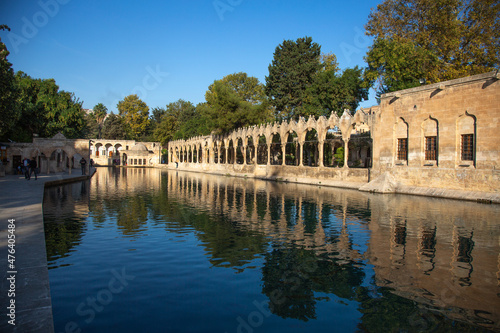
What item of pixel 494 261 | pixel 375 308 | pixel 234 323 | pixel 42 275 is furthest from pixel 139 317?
pixel 494 261

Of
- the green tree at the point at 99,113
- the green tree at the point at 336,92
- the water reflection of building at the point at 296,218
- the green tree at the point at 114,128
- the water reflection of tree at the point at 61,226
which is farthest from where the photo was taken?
the green tree at the point at 99,113

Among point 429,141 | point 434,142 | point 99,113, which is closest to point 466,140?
point 434,142

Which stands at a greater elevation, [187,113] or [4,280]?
[187,113]

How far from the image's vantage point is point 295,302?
17.2 ft

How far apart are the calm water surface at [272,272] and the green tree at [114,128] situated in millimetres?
81996

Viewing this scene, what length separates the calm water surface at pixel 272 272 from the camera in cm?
470

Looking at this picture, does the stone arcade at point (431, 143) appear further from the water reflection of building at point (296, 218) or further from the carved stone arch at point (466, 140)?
the water reflection of building at point (296, 218)

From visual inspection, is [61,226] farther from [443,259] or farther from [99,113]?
Result: [99,113]

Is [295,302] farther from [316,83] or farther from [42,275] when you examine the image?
[316,83]

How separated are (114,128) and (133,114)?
18.7ft

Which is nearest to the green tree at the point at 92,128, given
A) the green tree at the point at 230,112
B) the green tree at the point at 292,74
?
the green tree at the point at 230,112

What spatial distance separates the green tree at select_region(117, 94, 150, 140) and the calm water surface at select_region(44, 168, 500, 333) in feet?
267

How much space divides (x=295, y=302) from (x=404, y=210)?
10028 mm

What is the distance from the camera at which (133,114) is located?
90.0 metres
